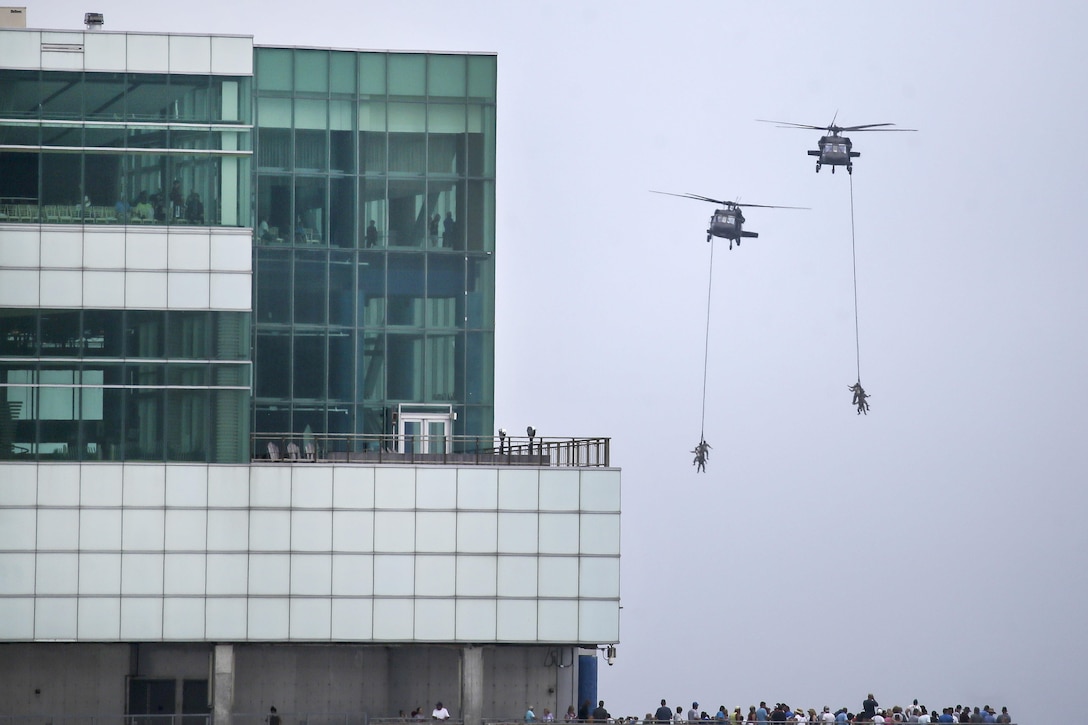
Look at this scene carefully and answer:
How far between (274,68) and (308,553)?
2163 cm

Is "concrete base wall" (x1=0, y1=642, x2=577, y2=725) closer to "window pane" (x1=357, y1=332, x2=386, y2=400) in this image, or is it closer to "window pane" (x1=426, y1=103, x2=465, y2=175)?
"window pane" (x1=357, y1=332, x2=386, y2=400)

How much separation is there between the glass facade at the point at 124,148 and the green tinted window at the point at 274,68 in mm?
9303

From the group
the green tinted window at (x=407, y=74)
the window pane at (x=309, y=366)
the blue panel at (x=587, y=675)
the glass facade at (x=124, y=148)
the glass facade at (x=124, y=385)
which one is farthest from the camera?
the blue panel at (x=587, y=675)

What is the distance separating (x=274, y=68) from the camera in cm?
7462

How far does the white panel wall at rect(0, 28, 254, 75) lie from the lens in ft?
213

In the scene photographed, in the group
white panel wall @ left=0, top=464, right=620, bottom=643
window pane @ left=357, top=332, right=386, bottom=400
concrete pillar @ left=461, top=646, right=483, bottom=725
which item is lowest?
concrete pillar @ left=461, top=646, right=483, bottom=725

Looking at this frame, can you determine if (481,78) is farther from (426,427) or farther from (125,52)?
(125,52)

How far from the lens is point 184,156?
6488 centimetres

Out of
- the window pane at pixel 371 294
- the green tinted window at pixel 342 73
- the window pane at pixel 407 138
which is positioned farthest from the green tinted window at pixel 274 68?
the window pane at pixel 371 294

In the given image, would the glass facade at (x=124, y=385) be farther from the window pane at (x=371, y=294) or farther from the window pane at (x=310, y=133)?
the window pane at (x=310, y=133)

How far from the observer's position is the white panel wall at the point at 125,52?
64812 millimetres

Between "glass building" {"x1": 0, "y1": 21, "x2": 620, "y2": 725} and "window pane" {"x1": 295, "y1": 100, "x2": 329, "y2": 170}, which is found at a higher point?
"window pane" {"x1": 295, "y1": 100, "x2": 329, "y2": 170}

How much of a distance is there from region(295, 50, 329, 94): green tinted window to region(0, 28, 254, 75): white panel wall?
29.7 feet

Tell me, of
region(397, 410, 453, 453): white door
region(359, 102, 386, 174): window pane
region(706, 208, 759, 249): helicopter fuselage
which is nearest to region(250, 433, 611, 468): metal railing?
region(397, 410, 453, 453): white door
